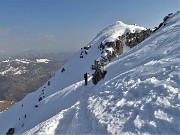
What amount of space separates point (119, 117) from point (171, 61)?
7.92 meters

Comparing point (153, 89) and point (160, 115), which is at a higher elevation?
point (153, 89)

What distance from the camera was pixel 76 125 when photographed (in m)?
26.3

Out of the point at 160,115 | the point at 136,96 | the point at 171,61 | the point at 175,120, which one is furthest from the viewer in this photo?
the point at 171,61

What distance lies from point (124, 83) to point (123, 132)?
26.6 feet

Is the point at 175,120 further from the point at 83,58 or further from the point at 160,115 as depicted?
the point at 83,58

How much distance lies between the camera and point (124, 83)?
89.6ft

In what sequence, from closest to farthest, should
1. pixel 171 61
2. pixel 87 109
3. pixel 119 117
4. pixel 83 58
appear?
pixel 119 117, pixel 171 61, pixel 87 109, pixel 83 58

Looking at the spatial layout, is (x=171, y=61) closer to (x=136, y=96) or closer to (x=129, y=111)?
(x=136, y=96)

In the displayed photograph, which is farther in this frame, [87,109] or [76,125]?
[87,109]

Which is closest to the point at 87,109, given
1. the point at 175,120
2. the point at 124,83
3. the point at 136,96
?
the point at 124,83

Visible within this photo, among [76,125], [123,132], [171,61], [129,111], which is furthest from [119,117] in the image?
[171,61]

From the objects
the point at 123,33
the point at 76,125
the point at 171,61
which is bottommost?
the point at 76,125

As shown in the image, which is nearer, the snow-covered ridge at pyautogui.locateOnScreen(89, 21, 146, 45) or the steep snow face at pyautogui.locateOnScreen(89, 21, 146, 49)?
the steep snow face at pyautogui.locateOnScreen(89, 21, 146, 49)

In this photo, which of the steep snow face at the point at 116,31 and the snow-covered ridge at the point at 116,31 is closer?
the steep snow face at the point at 116,31
